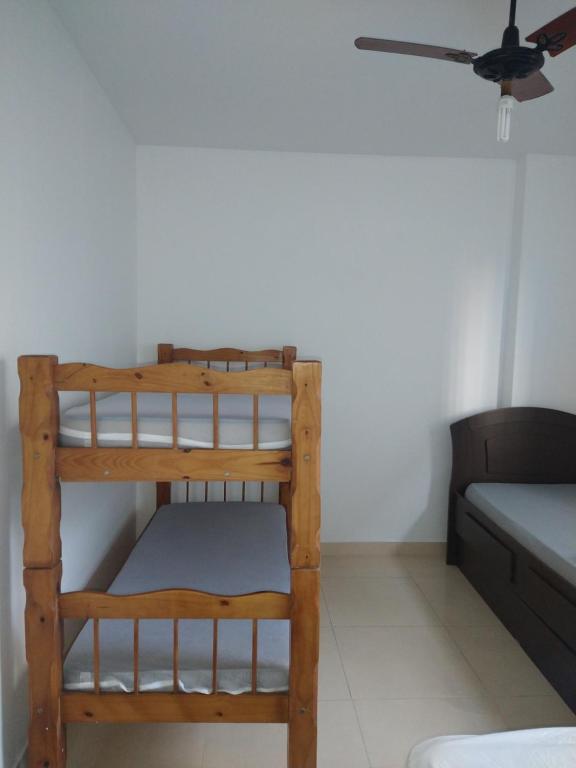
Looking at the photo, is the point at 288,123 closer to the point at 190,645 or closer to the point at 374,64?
the point at 374,64

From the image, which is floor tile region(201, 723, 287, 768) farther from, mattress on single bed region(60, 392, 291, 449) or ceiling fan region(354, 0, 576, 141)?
ceiling fan region(354, 0, 576, 141)

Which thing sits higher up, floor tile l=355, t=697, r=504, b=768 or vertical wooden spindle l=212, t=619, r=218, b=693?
vertical wooden spindle l=212, t=619, r=218, b=693

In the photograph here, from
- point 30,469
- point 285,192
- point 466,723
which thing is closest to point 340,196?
point 285,192

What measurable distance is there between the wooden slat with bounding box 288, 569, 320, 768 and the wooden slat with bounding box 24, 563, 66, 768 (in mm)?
638

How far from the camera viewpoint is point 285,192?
3.25 m

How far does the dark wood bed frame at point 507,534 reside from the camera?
2.18 m

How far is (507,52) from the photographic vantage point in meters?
1.49

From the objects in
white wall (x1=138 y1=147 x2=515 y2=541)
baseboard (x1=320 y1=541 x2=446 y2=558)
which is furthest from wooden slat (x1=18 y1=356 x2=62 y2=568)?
baseboard (x1=320 y1=541 x2=446 y2=558)

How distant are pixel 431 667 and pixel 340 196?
2569 mm

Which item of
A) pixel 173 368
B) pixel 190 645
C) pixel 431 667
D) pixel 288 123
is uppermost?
pixel 288 123

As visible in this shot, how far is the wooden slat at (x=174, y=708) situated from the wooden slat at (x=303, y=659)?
0.04 meters

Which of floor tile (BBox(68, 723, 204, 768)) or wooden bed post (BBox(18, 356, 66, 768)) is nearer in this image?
wooden bed post (BBox(18, 356, 66, 768))

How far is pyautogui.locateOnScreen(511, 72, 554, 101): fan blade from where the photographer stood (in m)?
1.68

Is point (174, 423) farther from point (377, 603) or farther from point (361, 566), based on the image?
point (361, 566)
